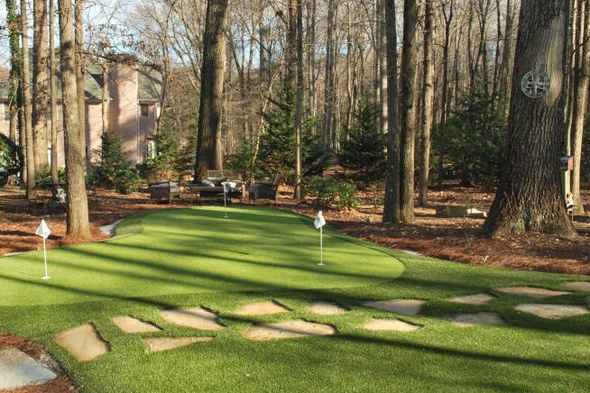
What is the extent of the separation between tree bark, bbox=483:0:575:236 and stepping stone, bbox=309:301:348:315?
4788 mm

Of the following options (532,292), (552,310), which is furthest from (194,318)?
(532,292)

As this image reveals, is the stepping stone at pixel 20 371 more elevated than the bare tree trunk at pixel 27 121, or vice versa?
the bare tree trunk at pixel 27 121

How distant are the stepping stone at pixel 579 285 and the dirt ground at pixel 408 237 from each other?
620mm

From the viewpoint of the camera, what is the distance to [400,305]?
Result: 5719 mm

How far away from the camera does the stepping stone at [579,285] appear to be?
6.25 m

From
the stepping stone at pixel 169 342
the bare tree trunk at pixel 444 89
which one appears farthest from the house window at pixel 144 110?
the stepping stone at pixel 169 342

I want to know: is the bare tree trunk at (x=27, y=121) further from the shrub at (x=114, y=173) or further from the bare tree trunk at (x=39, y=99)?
the shrub at (x=114, y=173)

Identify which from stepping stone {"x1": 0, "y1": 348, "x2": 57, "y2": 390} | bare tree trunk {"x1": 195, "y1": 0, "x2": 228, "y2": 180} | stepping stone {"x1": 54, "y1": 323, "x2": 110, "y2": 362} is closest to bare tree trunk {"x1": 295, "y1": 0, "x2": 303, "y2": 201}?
bare tree trunk {"x1": 195, "y1": 0, "x2": 228, "y2": 180}

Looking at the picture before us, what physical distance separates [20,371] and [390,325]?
325 cm

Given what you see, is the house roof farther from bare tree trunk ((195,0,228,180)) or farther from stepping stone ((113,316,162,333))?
stepping stone ((113,316,162,333))

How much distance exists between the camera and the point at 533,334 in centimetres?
470

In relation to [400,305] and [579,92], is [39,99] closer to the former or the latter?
[579,92]

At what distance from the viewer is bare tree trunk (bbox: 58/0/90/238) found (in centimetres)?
991

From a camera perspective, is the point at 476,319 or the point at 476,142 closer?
the point at 476,319
